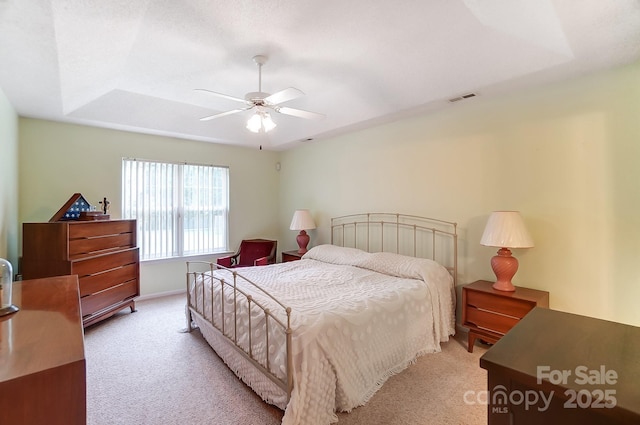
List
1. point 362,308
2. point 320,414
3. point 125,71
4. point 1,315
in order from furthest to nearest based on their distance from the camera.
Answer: point 125,71
point 362,308
point 320,414
point 1,315

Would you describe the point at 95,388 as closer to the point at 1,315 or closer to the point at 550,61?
the point at 1,315

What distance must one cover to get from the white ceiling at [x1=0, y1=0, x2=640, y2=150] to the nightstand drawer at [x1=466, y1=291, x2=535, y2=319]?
2.02 meters

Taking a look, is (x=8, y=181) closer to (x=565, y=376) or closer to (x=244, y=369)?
(x=244, y=369)

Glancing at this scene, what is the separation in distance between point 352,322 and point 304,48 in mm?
2294

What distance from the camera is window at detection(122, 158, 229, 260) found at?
4504 millimetres

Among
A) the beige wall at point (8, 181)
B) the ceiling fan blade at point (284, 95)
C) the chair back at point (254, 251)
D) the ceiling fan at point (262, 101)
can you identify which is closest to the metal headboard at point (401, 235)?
the chair back at point (254, 251)

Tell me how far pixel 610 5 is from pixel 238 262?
5124 mm

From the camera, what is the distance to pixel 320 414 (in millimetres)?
1865

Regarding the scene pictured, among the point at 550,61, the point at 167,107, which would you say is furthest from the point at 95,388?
the point at 550,61

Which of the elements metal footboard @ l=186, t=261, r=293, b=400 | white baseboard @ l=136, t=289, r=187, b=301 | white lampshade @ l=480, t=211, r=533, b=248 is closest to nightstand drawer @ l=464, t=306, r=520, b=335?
white lampshade @ l=480, t=211, r=533, b=248

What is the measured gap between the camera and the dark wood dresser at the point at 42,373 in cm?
87

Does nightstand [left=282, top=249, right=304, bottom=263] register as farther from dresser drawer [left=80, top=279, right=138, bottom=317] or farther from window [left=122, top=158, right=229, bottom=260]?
dresser drawer [left=80, top=279, right=138, bottom=317]

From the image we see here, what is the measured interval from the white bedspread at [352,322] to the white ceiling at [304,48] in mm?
1968

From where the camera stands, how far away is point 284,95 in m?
2.40
